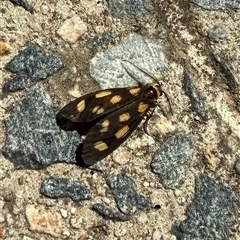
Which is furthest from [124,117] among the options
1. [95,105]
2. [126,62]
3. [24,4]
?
[24,4]

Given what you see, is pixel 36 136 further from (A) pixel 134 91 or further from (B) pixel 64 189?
(A) pixel 134 91

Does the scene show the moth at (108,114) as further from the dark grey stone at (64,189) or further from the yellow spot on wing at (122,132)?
the dark grey stone at (64,189)

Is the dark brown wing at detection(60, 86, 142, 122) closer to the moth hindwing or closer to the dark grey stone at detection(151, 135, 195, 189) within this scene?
the moth hindwing

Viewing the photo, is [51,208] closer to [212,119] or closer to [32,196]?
[32,196]

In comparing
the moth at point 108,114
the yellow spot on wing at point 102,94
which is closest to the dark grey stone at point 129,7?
the moth at point 108,114

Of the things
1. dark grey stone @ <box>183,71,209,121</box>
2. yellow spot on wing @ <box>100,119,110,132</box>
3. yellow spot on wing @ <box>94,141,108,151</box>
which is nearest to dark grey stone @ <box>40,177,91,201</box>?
yellow spot on wing @ <box>94,141,108,151</box>

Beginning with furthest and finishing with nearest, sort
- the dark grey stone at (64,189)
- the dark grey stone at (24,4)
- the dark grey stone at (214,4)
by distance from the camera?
the dark grey stone at (214,4) < the dark grey stone at (24,4) < the dark grey stone at (64,189)

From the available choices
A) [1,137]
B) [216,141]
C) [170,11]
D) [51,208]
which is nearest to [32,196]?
[51,208]
